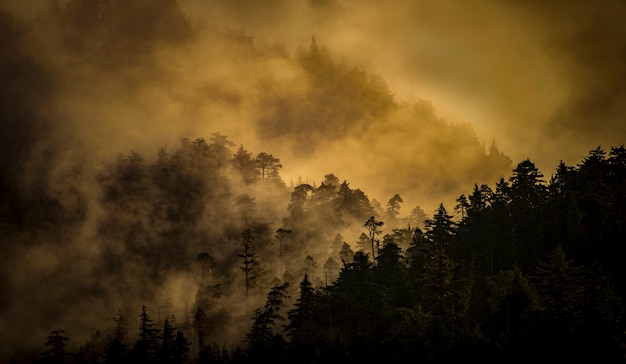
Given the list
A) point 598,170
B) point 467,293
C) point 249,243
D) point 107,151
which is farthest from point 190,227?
point 598,170

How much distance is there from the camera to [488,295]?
65.2 m

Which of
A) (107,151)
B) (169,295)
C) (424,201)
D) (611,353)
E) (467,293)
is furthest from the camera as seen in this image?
(424,201)

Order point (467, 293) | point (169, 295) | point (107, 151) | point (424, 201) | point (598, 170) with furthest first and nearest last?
point (424, 201)
point (107, 151)
point (169, 295)
point (598, 170)
point (467, 293)

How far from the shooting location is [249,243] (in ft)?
311

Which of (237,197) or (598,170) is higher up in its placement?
(237,197)

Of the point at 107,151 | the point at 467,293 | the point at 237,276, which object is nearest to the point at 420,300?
the point at 467,293

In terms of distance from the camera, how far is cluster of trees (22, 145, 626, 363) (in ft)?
163

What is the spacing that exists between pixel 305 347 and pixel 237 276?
152 feet

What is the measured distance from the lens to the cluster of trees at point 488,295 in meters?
49.5

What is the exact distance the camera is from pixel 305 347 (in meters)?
63.5

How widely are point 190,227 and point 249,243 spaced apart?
132 feet

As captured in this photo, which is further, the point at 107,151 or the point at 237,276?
the point at 107,151

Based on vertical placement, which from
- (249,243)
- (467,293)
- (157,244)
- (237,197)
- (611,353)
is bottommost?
(611,353)

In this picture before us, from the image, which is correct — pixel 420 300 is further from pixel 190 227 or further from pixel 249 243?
pixel 190 227
